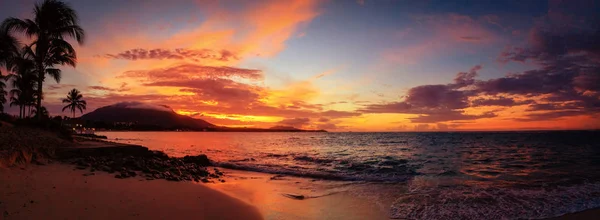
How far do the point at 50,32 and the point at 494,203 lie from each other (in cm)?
2913

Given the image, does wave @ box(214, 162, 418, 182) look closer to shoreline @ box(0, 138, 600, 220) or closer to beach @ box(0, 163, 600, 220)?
shoreline @ box(0, 138, 600, 220)

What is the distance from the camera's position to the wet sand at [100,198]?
6172 mm

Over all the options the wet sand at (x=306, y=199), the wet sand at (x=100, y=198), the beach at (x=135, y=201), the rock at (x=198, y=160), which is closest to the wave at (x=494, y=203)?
the wet sand at (x=306, y=199)

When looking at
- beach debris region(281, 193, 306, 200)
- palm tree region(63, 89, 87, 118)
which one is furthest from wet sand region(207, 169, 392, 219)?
palm tree region(63, 89, 87, 118)

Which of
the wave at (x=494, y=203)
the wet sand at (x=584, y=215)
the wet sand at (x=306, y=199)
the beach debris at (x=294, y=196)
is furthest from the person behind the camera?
the beach debris at (x=294, y=196)

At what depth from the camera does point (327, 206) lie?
1059 cm

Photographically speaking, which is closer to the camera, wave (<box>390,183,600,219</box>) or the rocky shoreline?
wave (<box>390,183,600,219</box>)

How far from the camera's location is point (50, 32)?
23156mm

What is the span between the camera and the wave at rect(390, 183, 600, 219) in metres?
9.75

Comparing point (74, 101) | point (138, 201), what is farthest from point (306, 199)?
point (74, 101)

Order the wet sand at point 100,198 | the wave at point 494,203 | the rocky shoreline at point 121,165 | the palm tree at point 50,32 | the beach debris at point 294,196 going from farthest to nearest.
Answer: the palm tree at point 50,32 < the rocky shoreline at point 121,165 < the beach debris at point 294,196 < the wave at point 494,203 < the wet sand at point 100,198

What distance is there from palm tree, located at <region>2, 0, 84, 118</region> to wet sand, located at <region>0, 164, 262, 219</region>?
16025 mm

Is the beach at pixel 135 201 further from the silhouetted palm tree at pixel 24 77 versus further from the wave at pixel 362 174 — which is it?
the silhouetted palm tree at pixel 24 77

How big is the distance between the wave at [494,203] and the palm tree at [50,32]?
25272mm
